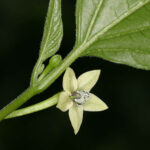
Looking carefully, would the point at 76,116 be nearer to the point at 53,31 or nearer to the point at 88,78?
the point at 88,78

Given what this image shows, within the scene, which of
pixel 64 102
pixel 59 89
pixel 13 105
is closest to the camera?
pixel 13 105

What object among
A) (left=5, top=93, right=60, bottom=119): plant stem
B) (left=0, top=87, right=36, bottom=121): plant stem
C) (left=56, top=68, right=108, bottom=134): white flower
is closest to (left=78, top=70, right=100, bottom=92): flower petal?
(left=56, top=68, right=108, bottom=134): white flower

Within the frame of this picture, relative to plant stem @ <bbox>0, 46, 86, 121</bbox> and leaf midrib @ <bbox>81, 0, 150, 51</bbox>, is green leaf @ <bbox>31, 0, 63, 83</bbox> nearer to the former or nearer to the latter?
plant stem @ <bbox>0, 46, 86, 121</bbox>

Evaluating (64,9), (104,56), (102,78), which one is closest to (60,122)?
(102,78)

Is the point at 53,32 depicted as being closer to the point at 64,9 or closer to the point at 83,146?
the point at 64,9

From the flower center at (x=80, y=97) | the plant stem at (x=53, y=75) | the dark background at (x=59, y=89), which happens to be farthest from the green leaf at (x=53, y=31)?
the dark background at (x=59, y=89)

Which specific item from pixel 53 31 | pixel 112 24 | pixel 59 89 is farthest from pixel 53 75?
pixel 59 89
